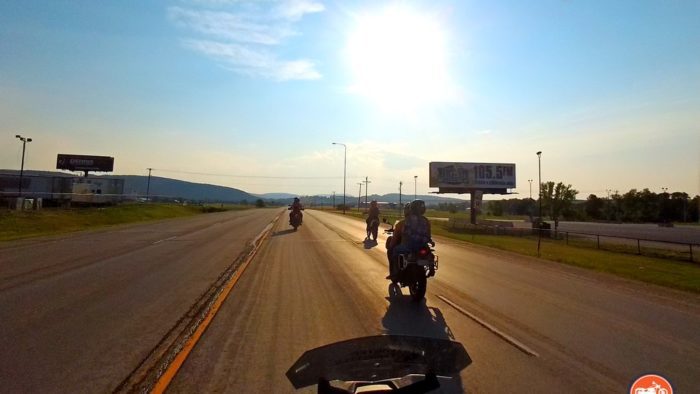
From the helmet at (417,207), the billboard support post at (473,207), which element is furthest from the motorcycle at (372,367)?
the billboard support post at (473,207)

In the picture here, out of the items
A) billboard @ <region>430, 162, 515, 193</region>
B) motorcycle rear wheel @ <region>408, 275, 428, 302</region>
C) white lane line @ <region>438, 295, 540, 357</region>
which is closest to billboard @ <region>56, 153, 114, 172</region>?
billboard @ <region>430, 162, 515, 193</region>

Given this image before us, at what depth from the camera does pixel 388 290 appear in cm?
1127

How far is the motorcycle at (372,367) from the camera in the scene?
3333 mm

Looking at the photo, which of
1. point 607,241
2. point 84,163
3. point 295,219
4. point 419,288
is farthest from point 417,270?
point 84,163

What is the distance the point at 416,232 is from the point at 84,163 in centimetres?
9333

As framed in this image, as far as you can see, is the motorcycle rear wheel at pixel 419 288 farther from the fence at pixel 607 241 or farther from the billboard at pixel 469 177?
the billboard at pixel 469 177

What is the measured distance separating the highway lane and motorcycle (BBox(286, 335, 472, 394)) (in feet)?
7.85

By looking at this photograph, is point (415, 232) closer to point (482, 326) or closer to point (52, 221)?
point (482, 326)

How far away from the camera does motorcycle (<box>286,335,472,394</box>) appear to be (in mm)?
3333

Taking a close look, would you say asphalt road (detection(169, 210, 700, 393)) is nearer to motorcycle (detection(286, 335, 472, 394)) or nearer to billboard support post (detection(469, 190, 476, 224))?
motorcycle (detection(286, 335, 472, 394))

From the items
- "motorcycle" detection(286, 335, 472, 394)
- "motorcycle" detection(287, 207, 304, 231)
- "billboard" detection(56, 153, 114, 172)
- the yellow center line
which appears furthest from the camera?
"billboard" detection(56, 153, 114, 172)

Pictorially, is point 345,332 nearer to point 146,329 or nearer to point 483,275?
point 146,329

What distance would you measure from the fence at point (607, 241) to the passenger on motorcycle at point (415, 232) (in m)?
17.1

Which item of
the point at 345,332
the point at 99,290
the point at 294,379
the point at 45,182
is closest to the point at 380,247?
the point at 99,290
